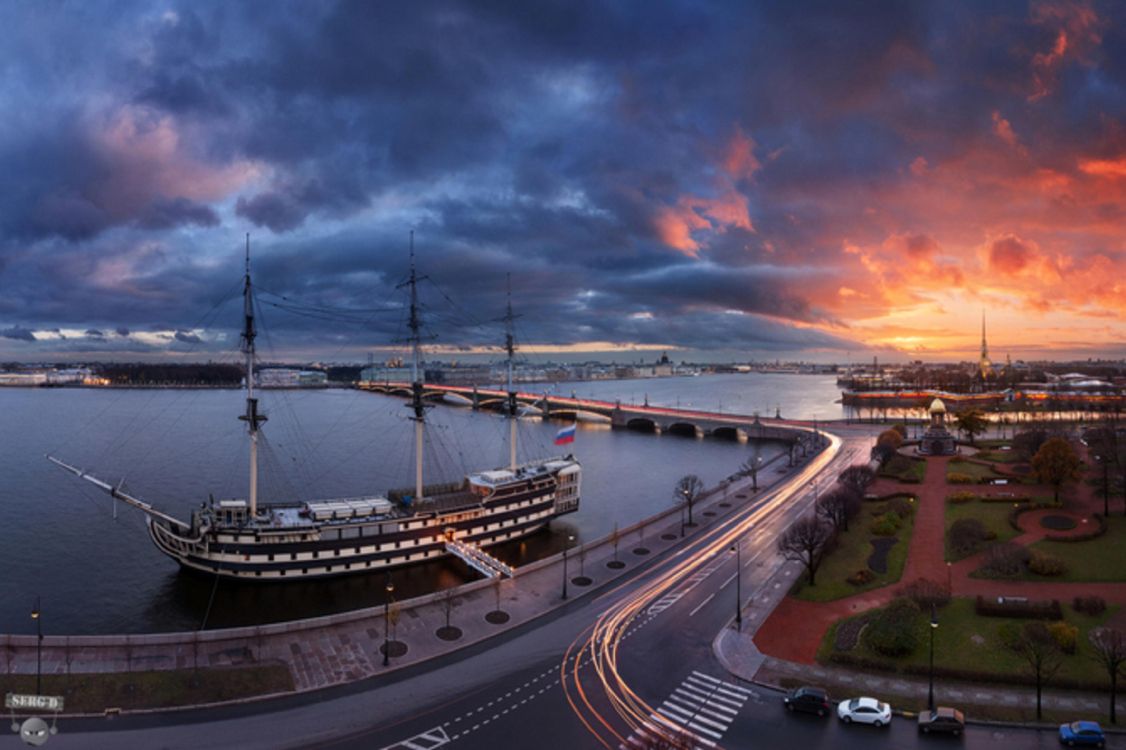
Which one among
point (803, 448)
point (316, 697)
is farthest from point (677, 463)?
point (316, 697)

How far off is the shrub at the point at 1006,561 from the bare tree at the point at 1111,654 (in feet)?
31.0

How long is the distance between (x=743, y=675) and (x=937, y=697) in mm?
7933

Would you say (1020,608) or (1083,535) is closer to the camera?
(1020,608)

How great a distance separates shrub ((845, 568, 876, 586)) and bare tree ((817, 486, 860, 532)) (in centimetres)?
916

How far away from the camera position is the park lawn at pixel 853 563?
127ft

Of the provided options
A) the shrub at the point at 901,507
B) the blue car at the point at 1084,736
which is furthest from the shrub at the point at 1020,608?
the shrub at the point at 901,507

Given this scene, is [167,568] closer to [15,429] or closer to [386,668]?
[386,668]

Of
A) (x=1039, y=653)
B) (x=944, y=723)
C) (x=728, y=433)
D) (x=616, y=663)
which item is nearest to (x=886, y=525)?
(x=1039, y=653)

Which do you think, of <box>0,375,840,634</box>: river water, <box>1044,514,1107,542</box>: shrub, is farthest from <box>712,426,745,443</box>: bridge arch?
<box>1044,514,1107,542</box>: shrub

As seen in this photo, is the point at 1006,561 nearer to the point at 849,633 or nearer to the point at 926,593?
the point at 926,593

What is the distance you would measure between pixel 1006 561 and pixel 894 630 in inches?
552

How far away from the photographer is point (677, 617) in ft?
118

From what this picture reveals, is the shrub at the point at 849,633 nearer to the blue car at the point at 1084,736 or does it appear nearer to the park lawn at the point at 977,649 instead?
the park lawn at the point at 977,649

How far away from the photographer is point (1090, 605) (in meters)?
33.2
